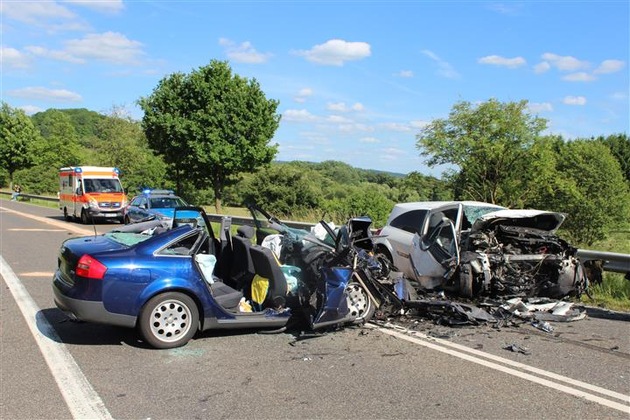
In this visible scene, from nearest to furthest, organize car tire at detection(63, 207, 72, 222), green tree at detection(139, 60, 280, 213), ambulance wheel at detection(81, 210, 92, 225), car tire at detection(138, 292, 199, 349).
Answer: car tire at detection(138, 292, 199, 349) < ambulance wheel at detection(81, 210, 92, 225) < car tire at detection(63, 207, 72, 222) < green tree at detection(139, 60, 280, 213)

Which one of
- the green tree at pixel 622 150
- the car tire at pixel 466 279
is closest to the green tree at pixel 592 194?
the green tree at pixel 622 150

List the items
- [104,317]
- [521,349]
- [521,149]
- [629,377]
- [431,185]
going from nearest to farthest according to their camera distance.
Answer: [629,377]
[104,317]
[521,349]
[521,149]
[431,185]

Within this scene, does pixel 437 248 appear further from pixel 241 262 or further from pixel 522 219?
pixel 241 262

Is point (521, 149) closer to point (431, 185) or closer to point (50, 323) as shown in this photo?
point (431, 185)

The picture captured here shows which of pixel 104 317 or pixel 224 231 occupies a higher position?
pixel 224 231

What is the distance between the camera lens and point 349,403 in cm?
402

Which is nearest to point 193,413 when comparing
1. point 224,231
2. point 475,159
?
point 224,231

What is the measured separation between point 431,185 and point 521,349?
28409 mm

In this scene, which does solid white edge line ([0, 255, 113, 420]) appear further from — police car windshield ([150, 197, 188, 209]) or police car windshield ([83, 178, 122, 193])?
police car windshield ([83, 178, 122, 193])

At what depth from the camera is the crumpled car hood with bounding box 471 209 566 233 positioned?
7.92 meters

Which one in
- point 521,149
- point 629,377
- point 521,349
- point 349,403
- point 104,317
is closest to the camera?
point 349,403

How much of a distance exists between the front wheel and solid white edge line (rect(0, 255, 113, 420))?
10.1 ft

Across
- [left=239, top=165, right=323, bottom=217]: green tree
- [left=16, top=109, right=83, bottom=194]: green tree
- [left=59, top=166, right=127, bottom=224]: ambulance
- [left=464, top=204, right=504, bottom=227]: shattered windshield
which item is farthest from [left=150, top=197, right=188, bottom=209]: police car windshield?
[left=16, top=109, right=83, bottom=194]: green tree

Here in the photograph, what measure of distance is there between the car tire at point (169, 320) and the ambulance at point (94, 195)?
20.2m
